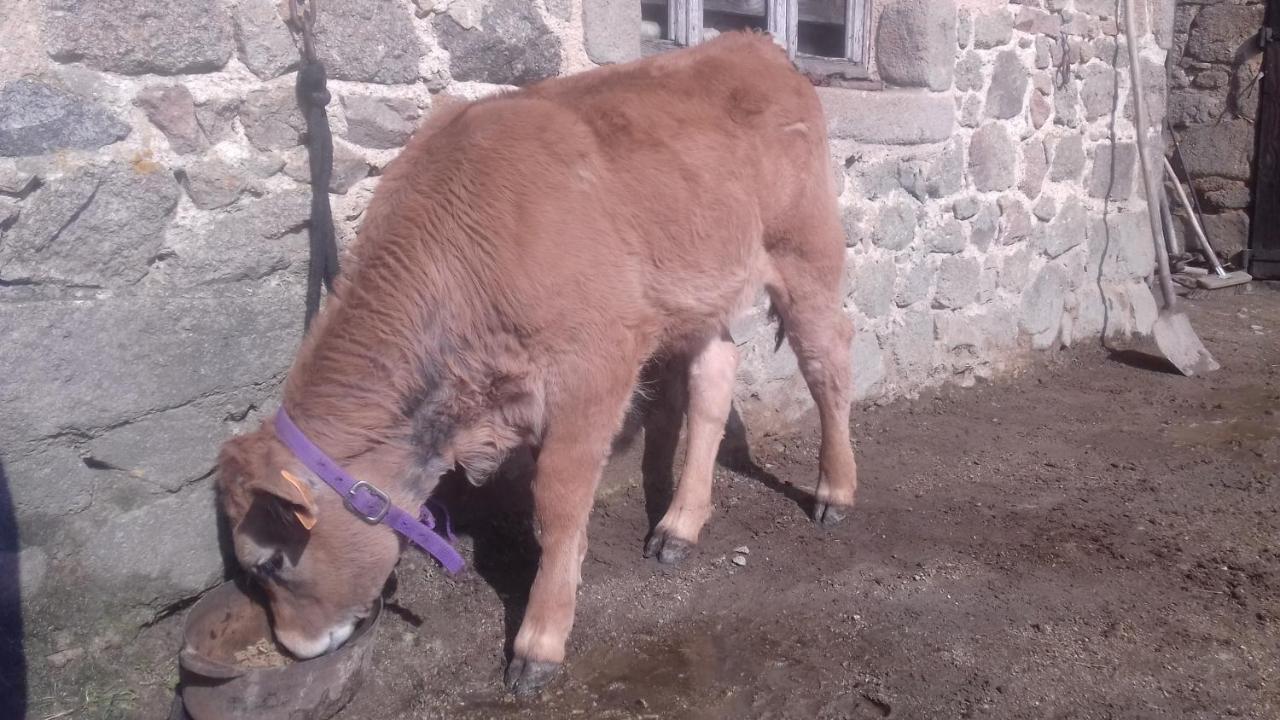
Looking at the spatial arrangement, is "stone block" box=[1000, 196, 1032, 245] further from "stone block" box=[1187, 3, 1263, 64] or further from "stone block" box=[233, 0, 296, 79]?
"stone block" box=[1187, 3, 1263, 64]

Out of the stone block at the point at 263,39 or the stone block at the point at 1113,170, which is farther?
the stone block at the point at 1113,170

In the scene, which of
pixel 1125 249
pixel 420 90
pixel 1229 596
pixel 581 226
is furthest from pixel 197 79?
pixel 1125 249

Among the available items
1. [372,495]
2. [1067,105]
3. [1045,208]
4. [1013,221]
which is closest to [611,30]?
[372,495]

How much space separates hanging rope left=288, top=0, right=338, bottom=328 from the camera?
282 cm

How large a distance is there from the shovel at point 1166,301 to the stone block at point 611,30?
368cm

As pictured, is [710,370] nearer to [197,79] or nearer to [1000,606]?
[1000,606]

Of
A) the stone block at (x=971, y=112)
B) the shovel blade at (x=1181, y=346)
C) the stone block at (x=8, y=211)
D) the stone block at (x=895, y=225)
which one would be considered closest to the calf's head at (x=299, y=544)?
the stone block at (x=8, y=211)

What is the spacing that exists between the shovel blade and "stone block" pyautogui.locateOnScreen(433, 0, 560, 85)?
169 inches

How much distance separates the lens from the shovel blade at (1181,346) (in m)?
5.68

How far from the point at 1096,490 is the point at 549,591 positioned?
2448 millimetres

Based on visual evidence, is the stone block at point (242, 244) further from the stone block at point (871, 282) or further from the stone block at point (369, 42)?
the stone block at point (871, 282)

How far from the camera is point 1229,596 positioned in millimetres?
2998

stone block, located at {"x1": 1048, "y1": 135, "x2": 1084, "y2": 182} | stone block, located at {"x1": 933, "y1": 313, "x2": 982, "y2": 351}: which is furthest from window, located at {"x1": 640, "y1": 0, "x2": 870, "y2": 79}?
stone block, located at {"x1": 1048, "y1": 135, "x2": 1084, "y2": 182}

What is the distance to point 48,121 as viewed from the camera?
2434mm
